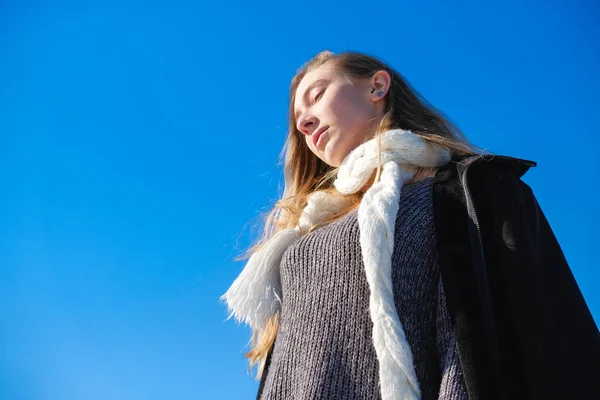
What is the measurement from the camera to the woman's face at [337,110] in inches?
103

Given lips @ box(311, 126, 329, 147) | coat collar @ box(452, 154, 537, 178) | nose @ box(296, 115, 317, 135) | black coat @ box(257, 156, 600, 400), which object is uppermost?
nose @ box(296, 115, 317, 135)

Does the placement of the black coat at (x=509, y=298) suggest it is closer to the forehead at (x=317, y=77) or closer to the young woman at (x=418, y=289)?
the young woman at (x=418, y=289)

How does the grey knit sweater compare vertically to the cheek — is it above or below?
below

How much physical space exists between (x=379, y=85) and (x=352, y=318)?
1.33m

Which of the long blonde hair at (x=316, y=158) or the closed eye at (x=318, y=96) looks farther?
the closed eye at (x=318, y=96)

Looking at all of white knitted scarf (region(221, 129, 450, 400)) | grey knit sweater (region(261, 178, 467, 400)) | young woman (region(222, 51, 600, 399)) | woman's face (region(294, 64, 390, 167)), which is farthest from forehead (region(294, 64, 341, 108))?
grey knit sweater (region(261, 178, 467, 400))

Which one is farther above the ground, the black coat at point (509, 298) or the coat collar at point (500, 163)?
the coat collar at point (500, 163)

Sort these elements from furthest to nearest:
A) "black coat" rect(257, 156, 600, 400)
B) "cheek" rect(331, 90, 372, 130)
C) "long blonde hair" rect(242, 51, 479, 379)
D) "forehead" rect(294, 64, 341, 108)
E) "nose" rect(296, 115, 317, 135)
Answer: "forehead" rect(294, 64, 341, 108), "nose" rect(296, 115, 317, 135), "cheek" rect(331, 90, 372, 130), "long blonde hair" rect(242, 51, 479, 379), "black coat" rect(257, 156, 600, 400)

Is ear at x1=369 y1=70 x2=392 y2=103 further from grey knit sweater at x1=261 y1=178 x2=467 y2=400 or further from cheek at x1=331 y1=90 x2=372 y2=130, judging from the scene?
grey knit sweater at x1=261 y1=178 x2=467 y2=400

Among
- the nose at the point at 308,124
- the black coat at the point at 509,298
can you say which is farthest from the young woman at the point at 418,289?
the nose at the point at 308,124

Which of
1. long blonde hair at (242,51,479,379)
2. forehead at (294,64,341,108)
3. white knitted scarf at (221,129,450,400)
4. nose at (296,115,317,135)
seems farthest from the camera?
forehead at (294,64,341,108)

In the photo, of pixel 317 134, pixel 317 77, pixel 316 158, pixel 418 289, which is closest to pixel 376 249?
pixel 418 289

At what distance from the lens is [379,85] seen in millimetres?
2812

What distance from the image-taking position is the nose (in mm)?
2697
